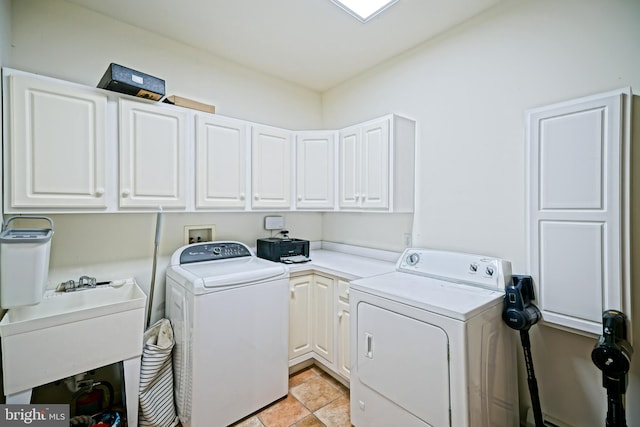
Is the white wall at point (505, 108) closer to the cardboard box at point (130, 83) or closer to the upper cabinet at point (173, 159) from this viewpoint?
the upper cabinet at point (173, 159)

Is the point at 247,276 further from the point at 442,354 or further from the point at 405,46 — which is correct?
the point at 405,46

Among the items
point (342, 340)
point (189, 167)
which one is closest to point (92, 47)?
point (189, 167)

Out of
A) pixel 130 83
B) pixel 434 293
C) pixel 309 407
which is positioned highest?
pixel 130 83

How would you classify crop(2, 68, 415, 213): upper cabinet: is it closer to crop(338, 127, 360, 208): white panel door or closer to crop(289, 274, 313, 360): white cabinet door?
crop(338, 127, 360, 208): white panel door

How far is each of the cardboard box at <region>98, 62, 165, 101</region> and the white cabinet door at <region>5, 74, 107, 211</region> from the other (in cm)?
10

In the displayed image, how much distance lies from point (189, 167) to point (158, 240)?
0.59 meters

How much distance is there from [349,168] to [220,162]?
1069mm

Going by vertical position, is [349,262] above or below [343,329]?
above

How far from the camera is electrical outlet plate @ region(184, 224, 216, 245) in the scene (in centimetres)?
228

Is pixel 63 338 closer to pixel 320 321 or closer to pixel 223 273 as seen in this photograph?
pixel 223 273

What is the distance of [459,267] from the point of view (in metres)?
1.78

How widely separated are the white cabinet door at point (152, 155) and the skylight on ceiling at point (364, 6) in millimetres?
1293

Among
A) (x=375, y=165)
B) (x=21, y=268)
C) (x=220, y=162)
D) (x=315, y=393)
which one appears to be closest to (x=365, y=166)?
(x=375, y=165)

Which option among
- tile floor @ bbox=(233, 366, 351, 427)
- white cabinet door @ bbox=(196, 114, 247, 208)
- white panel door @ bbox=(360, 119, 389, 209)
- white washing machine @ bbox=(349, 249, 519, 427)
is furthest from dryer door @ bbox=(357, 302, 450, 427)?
white cabinet door @ bbox=(196, 114, 247, 208)
